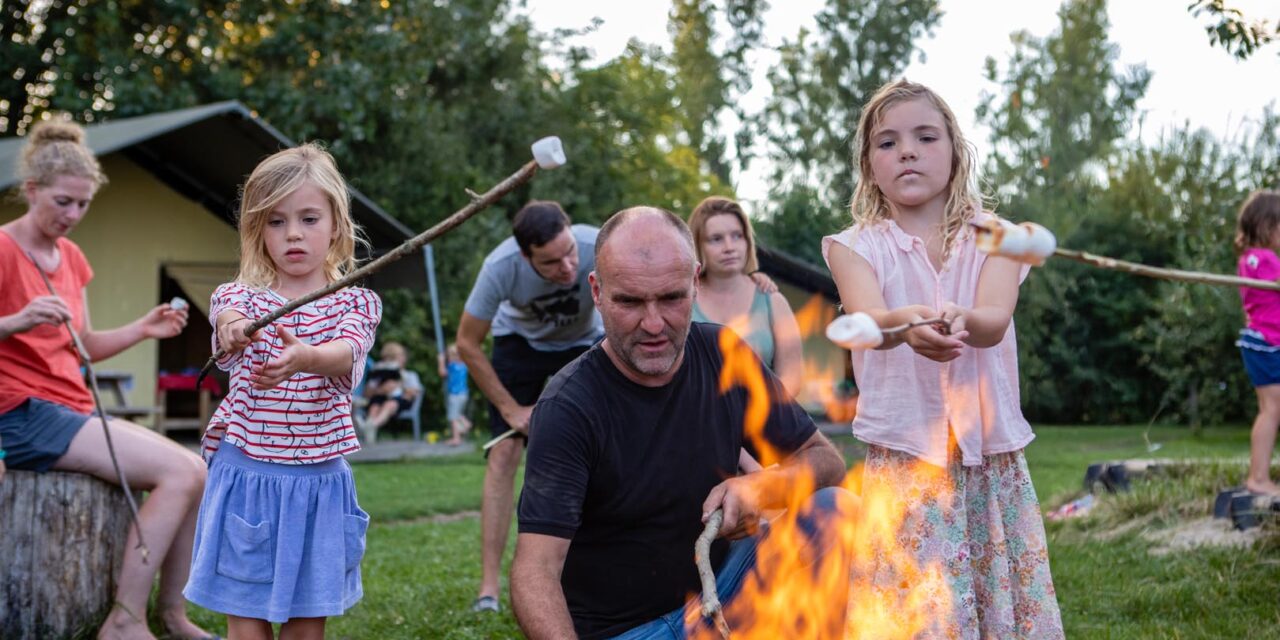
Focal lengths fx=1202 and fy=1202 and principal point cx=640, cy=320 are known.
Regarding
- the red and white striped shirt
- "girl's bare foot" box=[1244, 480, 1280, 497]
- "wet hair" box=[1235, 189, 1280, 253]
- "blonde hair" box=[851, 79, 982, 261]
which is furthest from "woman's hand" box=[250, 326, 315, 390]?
"wet hair" box=[1235, 189, 1280, 253]

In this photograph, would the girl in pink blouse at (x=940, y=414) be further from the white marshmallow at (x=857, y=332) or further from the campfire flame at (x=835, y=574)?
the white marshmallow at (x=857, y=332)

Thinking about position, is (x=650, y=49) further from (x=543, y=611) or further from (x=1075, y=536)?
(x=543, y=611)

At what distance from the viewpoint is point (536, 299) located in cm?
562

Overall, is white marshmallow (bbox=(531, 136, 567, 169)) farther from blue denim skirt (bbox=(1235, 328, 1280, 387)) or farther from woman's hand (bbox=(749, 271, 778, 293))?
blue denim skirt (bbox=(1235, 328, 1280, 387))

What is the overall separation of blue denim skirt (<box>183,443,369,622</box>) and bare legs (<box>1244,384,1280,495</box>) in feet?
17.2

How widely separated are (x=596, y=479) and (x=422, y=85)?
66.6 ft

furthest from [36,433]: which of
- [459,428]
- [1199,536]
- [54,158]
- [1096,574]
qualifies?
[459,428]

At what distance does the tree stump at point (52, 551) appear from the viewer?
14.9ft

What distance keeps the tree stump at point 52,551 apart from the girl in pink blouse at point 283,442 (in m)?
1.54

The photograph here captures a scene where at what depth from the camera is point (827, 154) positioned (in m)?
36.3

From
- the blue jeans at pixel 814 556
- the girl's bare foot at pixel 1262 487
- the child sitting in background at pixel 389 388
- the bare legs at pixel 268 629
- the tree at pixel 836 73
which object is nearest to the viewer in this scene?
the blue jeans at pixel 814 556

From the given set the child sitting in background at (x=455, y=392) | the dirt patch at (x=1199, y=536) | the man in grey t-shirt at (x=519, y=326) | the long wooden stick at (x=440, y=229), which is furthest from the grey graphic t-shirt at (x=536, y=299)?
the child sitting in background at (x=455, y=392)

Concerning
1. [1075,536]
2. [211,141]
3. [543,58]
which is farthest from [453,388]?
[1075,536]

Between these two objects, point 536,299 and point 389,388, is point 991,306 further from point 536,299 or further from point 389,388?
→ point 389,388
